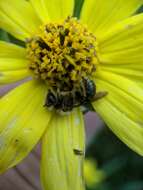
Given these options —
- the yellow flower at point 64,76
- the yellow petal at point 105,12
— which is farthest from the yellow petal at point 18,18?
the yellow petal at point 105,12

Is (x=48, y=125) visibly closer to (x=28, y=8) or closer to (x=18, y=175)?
(x=28, y=8)

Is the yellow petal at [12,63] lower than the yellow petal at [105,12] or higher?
lower

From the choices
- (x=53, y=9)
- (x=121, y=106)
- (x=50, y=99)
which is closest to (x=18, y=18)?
(x=53, y=9)

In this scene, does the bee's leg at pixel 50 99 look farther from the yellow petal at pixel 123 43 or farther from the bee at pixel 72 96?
the yellow petal at pixel 123 43

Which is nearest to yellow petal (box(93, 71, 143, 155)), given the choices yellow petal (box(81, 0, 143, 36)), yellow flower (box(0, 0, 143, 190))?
yellow flower (box(0, 0, 143, 190))

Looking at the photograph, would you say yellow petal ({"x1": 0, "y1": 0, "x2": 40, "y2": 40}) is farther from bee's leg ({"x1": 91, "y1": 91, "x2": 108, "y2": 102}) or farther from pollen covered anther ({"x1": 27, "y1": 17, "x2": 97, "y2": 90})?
bee's leg ({"x1": 91, "y1": 91, "x2": 108, "y2": 102})
